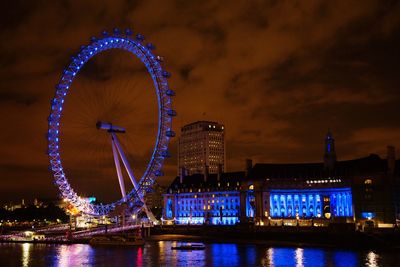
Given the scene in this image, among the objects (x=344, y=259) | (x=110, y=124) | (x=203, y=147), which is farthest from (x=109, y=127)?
(x=203, y=147)

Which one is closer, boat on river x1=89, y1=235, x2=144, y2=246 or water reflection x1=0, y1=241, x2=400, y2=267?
water reflection x1=0, y1=241, x2=400, y2=267

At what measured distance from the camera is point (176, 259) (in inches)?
2115

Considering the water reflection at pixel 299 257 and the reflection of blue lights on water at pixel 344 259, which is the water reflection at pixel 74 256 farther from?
the reflection of blue lights on water at pixel 344 259

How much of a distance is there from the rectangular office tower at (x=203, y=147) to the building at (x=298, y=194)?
168 ft

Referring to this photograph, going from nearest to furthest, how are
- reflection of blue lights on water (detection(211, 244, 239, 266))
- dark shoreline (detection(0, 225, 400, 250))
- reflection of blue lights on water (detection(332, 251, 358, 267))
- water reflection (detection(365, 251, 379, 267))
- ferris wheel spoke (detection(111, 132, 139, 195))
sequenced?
water reflection (detection(365, 251, 379, 267)) → reflection of blue lights on water (detection(332, 251, 358, 267)) → reflection of blue lights on water (detection(211, 244, 239, 266)) → dark shoreline (detection(0, 225, 400, 250)) → ferris wheel spoke (detection(111, 132, 139, 195))

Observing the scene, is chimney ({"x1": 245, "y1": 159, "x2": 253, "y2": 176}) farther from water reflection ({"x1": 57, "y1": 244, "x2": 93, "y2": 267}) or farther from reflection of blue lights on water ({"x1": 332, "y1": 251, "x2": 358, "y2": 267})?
reflection of blue lights on water ({"x1": 332, "y1": 251, "x2": 358, "y2": 267})

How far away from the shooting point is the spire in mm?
95969

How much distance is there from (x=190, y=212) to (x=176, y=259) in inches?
2310

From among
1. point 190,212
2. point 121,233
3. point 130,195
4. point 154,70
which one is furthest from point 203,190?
point 154,70

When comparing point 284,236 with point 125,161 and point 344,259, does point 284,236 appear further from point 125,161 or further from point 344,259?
point 125,161

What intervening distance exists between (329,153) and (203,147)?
3078 inches

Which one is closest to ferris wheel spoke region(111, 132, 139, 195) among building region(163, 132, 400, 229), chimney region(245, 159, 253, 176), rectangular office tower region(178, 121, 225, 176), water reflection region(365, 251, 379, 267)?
building region(163, 132, 400, 229)

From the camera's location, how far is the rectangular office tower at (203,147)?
170750 mm

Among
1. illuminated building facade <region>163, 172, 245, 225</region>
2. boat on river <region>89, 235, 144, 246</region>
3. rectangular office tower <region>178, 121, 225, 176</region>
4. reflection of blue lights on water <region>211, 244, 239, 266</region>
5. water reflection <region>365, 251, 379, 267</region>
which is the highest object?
rectangular office tower <region>178, 121, 225, 176</region>
